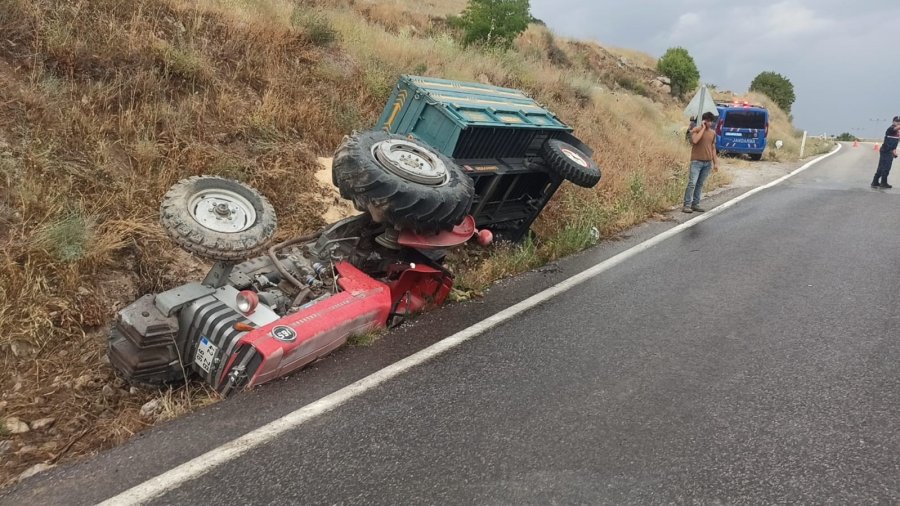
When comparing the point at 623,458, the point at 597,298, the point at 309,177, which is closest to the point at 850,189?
the point at 597,298

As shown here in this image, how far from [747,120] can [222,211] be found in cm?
2090

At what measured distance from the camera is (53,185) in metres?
4.64

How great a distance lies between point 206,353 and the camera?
3.42 metres

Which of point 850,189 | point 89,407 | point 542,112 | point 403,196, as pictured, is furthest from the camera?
point 850,189

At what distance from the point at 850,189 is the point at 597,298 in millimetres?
11078

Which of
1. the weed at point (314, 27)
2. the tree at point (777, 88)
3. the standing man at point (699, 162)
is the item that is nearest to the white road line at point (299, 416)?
the standing man at point (699, 162)

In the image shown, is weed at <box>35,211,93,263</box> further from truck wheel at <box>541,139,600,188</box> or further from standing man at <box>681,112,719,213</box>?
standing man at <box>681,112,719,213</box>

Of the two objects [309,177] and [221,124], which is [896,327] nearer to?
[309,177]

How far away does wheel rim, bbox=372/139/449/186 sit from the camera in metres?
4.38

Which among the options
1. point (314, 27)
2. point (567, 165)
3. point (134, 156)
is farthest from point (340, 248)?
point (314, 27)

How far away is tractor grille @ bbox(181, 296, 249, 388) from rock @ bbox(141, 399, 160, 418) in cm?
28

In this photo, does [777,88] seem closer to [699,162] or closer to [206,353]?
[699,162]

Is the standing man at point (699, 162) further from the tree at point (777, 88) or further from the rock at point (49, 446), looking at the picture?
the tree at point (777, 88)

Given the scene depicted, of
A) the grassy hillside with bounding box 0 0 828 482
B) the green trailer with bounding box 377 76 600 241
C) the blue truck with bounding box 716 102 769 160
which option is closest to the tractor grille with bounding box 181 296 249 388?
the grassy hillside with bounding box 0 0 828 482
